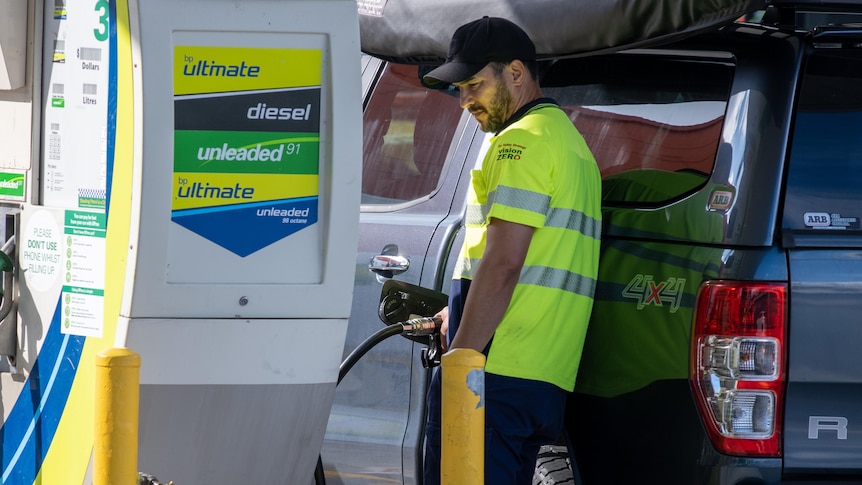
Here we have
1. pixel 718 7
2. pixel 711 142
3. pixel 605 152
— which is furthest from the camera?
pixel 605 152

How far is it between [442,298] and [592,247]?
0.75 metres

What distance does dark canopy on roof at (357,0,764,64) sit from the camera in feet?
Answer: 11.8

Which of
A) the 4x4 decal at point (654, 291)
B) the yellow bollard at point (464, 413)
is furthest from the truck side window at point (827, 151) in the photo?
the yellow bollard at point (464, 413)

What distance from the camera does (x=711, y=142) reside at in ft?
12.4

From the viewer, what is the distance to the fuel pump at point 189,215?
350 cm

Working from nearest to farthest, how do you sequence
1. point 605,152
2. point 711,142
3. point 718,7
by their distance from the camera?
point 718,7, point 711,142, point 605,152

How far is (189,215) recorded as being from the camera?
11.6 ft

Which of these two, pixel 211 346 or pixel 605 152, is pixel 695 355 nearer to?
pixel 605 152

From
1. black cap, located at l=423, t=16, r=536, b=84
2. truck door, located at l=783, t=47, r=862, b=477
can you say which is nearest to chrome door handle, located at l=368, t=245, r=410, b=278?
black cap, located at l=423, t=16, r=536, b=84

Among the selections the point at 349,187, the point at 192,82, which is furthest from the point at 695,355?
the point at 192,82

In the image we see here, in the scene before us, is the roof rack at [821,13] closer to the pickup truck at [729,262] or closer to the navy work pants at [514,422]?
the pickup truck at [729,262]

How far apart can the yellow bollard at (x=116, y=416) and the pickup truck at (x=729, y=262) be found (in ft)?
4.85

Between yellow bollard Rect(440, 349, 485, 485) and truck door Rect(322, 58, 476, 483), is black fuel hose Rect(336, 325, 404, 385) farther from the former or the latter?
yellow bollard Rect(440, 349, 485, 485)

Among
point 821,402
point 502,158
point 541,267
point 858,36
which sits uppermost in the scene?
point 858,36
